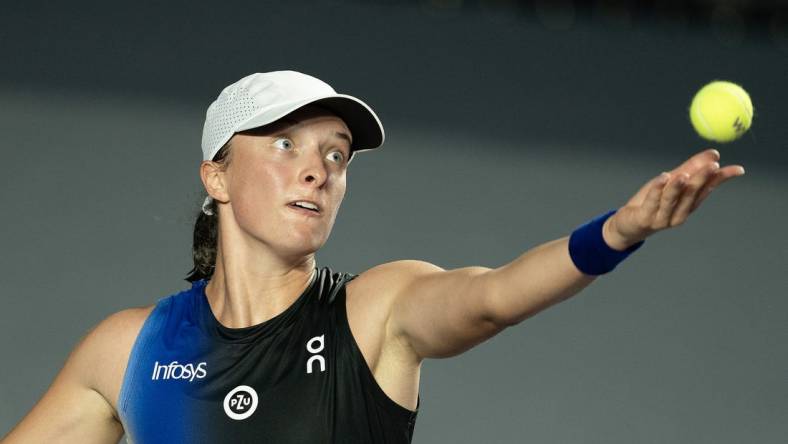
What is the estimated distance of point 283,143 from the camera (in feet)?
7.52

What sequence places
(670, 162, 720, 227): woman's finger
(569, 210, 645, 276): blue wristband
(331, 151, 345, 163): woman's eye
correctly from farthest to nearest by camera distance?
(331, 151, 345, 163): woman's eye → (569, 210, 645, 276): blue wristband → (670, 162, 720, 227): woman's finger

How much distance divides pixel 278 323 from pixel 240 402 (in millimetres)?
175

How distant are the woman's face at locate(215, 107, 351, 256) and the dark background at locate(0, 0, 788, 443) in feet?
7.52

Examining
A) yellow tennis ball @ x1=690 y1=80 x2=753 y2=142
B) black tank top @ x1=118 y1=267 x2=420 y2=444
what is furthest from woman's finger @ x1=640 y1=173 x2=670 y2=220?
yellow tennis ball @ x1=690 y1=80 x2=753 y2=142

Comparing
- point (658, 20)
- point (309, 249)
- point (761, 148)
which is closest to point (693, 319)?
point (761, 148)

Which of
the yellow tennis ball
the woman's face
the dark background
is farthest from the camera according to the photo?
the dark background

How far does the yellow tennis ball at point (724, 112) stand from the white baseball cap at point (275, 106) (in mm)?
739

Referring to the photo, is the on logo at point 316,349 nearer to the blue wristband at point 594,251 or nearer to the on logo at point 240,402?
the on logo at point 240,402

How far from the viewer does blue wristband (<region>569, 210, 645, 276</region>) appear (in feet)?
5.68

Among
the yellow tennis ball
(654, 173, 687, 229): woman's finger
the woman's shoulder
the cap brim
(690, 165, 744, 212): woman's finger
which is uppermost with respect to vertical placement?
the yellow tennis ball

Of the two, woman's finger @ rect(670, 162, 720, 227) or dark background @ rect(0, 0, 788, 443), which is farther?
dark background @ rect(0, 0, 788, 443)

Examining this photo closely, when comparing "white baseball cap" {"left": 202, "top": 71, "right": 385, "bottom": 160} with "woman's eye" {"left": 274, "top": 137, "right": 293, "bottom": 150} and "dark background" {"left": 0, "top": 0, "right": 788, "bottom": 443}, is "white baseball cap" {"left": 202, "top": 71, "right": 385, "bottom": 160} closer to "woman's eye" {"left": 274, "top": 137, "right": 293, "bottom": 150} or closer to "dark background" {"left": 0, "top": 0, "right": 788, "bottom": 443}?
"woman's eye" {"left": 274, "top": 137, "right": 293, "bottom": 150}

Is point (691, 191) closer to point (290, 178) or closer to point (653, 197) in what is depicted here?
point (653, 197)

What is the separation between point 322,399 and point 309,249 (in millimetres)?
301
